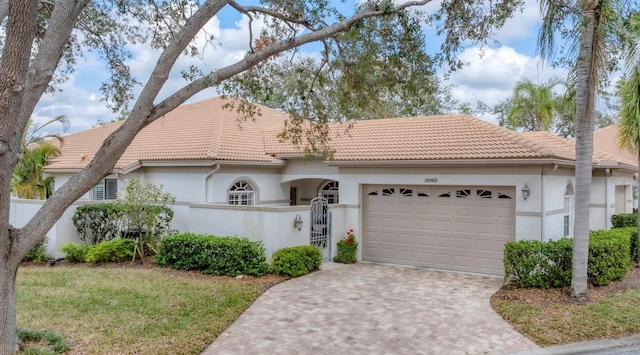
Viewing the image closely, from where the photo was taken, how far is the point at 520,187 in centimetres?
1182

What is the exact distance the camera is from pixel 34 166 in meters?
19.3

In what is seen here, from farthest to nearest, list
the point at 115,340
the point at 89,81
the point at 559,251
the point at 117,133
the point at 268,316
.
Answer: the point at 89,81 < the point at 559,251 < the point at 268,316 < the point at 115,340 < the point at 117,133

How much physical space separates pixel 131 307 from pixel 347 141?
963cm

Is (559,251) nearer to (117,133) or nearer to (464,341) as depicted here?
(464,341)

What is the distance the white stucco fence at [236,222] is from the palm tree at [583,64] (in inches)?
270

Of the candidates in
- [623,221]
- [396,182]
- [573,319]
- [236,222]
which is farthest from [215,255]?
[623,221]

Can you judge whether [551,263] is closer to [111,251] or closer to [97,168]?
[97,168]

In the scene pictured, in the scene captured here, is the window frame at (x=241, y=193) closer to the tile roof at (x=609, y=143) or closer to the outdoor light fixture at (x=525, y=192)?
the outdoor light fixture at (x=525, y=192)

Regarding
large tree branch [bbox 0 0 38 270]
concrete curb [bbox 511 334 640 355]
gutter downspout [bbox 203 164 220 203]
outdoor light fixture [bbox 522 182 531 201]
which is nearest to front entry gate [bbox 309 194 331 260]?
gutter downspout [bbox 203 164 220 203]

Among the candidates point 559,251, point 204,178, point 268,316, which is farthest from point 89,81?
point 559,251

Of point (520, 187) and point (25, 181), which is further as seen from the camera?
point (25, 181)

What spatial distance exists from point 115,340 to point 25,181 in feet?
52.7

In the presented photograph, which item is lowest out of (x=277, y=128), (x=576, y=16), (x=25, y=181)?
(x=25, y=181)

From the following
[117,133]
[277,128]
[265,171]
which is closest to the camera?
[117,133]
